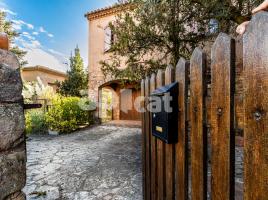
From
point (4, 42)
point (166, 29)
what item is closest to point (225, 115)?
point (4, 42)

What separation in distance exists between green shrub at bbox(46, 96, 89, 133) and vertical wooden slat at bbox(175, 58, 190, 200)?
26.5 feet

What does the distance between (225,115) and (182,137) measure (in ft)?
1.60

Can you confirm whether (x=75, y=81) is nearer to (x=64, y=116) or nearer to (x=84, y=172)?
(x=64, y=116)

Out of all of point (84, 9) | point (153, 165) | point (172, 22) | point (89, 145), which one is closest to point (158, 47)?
point (172, 22)

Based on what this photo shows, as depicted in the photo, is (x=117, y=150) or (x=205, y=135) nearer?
(x=205, y=135)

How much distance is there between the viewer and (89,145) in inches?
254

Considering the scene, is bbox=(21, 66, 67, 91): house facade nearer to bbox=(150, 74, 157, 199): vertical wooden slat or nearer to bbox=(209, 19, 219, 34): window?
bbox=(209, 19, 219, 34): window

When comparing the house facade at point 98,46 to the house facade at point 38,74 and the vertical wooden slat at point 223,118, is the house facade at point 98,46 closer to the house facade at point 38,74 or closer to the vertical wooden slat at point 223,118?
the vertical wooden slat at point 223,118

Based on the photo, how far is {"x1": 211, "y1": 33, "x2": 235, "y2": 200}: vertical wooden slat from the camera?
1055mm

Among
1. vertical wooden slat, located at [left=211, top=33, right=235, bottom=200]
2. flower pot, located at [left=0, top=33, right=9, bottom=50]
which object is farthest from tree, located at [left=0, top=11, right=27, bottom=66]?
vertical wooden slat, located at [left=211, top=33, right=235, bottom=200]

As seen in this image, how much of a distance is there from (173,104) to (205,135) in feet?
1.28

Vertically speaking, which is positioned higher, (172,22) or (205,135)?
(172,22)

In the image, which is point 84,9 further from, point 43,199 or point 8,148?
point 8,148

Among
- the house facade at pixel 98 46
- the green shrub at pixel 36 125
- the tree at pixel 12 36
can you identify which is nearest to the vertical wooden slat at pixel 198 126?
the green shrub at pixel 36 125
